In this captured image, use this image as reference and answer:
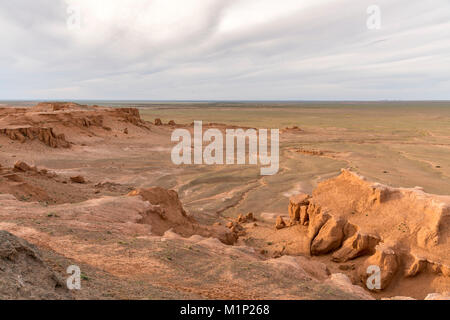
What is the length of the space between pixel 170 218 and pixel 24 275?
6908mm

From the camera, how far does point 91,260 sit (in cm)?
572

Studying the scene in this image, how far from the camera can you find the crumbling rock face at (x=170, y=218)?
10.1 m

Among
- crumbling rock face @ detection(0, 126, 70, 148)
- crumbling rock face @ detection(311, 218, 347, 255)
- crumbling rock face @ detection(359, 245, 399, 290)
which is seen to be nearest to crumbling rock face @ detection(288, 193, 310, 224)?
crumbling rock face @ detection(311, 218, 347, 255)

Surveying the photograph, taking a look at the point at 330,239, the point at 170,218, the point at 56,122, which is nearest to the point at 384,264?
the point at 330,239

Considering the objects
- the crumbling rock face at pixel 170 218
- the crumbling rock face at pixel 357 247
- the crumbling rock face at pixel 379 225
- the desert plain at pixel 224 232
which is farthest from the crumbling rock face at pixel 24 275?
the crumbling rock face at pixel 357 247

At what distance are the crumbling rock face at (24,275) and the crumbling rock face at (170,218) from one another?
5269 mm

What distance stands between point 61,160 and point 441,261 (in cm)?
2470

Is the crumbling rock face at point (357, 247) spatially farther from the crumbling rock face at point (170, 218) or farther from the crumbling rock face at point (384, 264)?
the crumbling rock face at point (170, 218)

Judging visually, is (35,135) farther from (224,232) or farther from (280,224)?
(280,224)

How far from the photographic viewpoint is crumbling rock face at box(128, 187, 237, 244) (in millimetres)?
10058

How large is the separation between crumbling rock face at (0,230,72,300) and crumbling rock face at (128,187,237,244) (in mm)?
5269

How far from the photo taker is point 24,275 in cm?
383

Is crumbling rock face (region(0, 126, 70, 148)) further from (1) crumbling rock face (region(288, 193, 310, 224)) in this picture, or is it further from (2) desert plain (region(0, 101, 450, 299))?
(1) crumbling rock face (region(288, 193, 310, 224))
